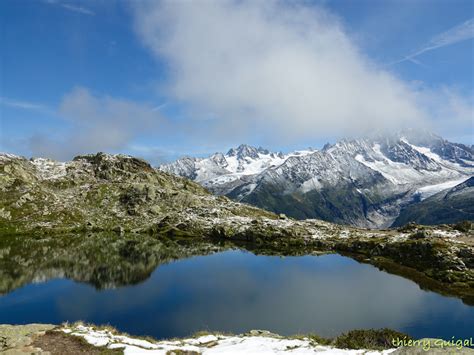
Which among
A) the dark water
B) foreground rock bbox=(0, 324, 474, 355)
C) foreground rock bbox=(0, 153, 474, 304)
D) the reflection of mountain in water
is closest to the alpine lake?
the dark water

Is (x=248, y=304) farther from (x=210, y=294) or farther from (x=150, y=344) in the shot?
(x=150, y=344)

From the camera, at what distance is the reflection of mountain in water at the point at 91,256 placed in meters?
94.5

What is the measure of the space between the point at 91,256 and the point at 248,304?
69.0 metres

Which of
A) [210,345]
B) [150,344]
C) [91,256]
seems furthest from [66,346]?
[91,256]

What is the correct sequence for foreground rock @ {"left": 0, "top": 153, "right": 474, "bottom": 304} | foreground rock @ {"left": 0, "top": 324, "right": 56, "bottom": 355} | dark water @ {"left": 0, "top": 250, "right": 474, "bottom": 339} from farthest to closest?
1. foreground rock @ {"left": 0, "top": 153, "right": 474, "bottom": 304}
2. dark water @ {"left": 0, "top": 250, "right": 474, "bottom": 339}
3. foreground rock @ {"left": 0, "top": 324, "right": 56, "bottom": 355}

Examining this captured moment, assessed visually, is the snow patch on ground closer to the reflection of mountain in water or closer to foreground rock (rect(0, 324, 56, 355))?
foreground rock (rect(0, 324, 56, 355))

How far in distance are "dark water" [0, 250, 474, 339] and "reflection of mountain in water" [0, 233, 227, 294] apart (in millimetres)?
5388

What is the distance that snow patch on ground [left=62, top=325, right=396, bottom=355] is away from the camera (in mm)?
29164

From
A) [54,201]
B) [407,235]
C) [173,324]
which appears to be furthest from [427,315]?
[54,201]

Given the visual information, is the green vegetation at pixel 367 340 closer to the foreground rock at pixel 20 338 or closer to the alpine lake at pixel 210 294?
the alpine lake at pixel 210 294

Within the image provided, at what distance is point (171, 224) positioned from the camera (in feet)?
616

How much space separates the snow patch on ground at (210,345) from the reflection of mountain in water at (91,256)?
5816 cm

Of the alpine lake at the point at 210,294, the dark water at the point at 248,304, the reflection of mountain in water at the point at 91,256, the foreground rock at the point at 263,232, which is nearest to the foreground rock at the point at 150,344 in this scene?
the alpine lake at the point at 210,294

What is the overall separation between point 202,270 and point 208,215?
8816 centimetres
